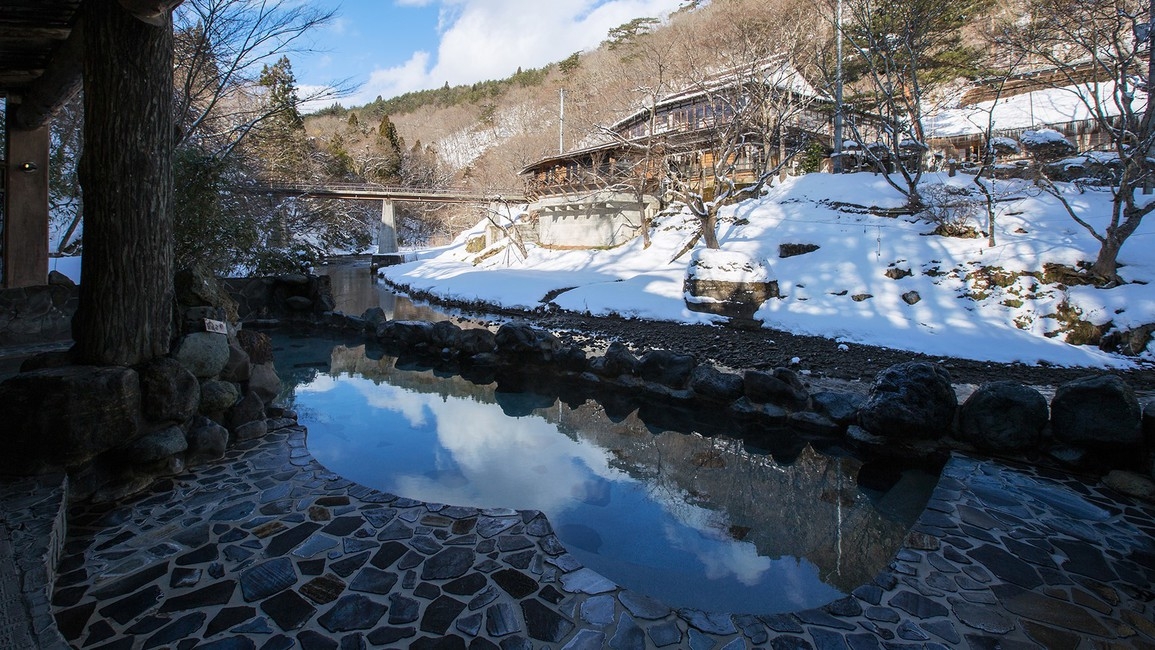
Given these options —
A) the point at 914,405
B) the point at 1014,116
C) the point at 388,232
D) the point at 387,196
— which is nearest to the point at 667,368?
the point at 914,405

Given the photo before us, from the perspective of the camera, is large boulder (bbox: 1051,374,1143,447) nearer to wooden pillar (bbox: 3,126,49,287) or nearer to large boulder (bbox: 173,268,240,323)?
large boulder (bbox: 173,268,240,323)

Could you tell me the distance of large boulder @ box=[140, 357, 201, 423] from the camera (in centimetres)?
405

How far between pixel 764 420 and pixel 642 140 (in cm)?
1752

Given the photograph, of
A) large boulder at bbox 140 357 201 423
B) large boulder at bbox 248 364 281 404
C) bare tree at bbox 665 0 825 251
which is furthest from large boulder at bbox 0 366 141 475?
bare tree at bbox 665 0 825 251

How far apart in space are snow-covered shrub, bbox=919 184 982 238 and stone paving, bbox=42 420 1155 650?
39.1 ft

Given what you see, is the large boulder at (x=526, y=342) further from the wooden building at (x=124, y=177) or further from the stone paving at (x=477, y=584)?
the wooden building at (x=124, y=177)

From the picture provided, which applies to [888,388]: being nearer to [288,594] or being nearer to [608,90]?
[288,594]

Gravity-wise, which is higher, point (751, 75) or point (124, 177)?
point (751, 75)

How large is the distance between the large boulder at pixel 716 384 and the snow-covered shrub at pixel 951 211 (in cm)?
1059

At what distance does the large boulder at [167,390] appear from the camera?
4051mm

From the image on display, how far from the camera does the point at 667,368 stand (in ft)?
24.3

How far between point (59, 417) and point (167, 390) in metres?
0.63

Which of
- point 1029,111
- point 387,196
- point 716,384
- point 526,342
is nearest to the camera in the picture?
point 716,384

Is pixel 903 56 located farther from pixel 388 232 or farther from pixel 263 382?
pixel 388 232
